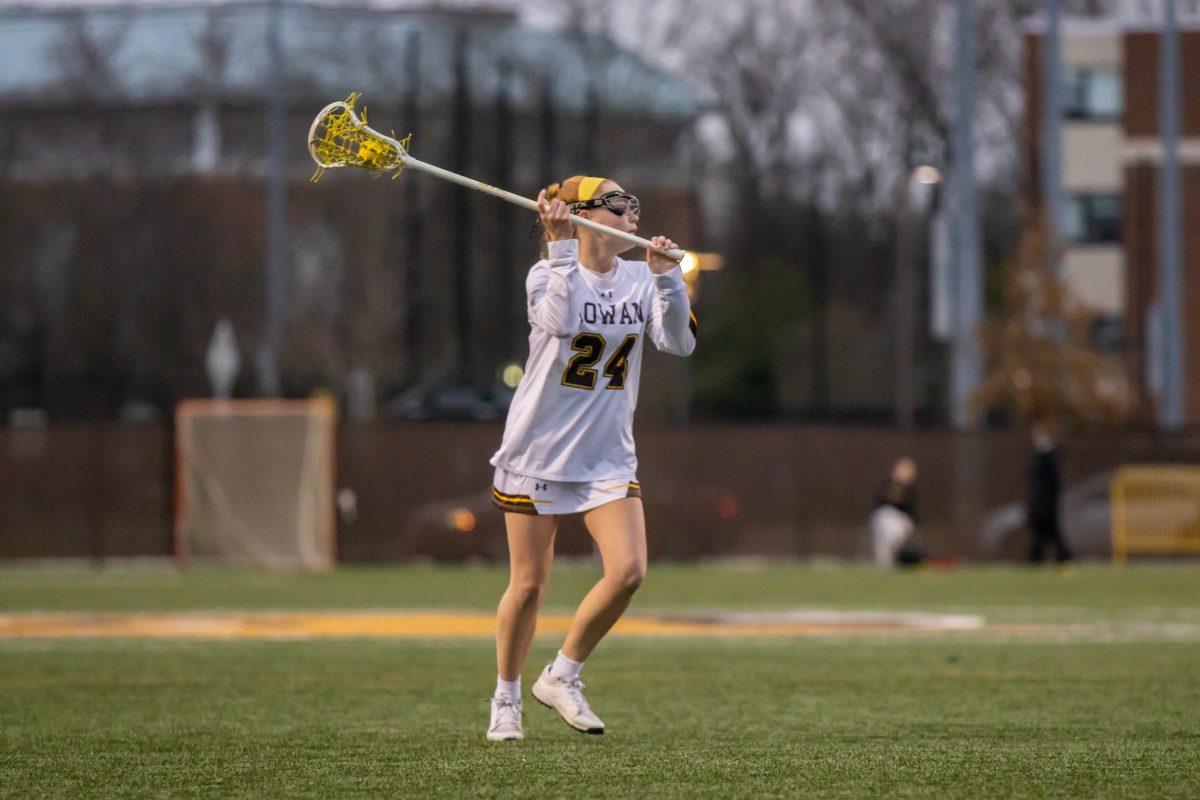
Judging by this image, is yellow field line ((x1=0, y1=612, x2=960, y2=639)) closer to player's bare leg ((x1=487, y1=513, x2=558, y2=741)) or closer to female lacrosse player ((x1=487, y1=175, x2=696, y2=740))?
player's bare leg ((x1=487, y1=513, x2=558, y2=741))

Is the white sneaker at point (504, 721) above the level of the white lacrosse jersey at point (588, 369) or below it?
below

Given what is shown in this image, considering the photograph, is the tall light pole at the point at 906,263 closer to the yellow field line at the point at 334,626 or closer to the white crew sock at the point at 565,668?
the yellow field line at the point at 334,626

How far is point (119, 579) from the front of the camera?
75.9ft

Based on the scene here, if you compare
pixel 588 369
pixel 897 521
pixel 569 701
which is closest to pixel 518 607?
pixel 569 701

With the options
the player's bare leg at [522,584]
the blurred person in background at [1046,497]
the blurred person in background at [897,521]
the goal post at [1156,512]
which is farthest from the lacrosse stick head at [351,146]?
the goal post at [1156,512]

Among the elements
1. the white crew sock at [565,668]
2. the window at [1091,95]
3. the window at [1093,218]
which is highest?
the window at [1091,95]

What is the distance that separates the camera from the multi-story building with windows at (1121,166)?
44.3 metres

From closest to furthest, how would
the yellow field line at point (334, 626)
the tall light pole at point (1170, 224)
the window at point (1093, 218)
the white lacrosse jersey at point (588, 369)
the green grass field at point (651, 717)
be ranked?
the green grass field at point (651, 717) → the white lacrosse jersey at point (588, 369) → the yellow field line at point (334, 626) → the tall light pole at point (1170, 224) → the window at point (1093, 218)

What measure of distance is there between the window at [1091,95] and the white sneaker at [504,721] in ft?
138

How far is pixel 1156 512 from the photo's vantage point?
26766 millimetres

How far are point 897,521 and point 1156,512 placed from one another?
12.6 feet

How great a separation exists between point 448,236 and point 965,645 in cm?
2735

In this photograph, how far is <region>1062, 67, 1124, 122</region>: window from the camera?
4769 centimetres

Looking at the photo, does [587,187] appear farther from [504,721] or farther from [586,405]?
[504,721]
